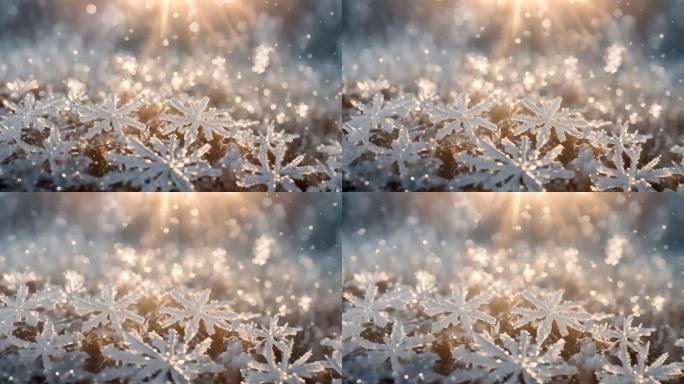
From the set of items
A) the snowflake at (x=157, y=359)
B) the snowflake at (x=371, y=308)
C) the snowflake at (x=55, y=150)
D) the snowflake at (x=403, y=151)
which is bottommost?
the snowflake at (x=157, y=359)

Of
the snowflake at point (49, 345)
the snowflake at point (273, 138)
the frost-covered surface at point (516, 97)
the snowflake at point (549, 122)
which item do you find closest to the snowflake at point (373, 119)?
the frost-covered surface at point (516, 97)

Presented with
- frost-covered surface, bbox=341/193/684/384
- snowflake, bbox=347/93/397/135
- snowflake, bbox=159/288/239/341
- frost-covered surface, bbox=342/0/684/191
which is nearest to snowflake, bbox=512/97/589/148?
frost-covered surface, bbox=342/0/684/191

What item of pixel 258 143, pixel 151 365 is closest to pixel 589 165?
pixel 258 143

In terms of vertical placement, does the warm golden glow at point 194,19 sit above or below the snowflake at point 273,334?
above

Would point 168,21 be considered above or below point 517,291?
above

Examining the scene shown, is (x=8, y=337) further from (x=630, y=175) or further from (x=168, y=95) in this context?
(x=630, y=175)

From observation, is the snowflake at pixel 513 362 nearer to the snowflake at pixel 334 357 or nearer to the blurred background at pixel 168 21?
the snowflake at pixel 334 357

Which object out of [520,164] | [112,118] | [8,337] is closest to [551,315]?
[520,164]
